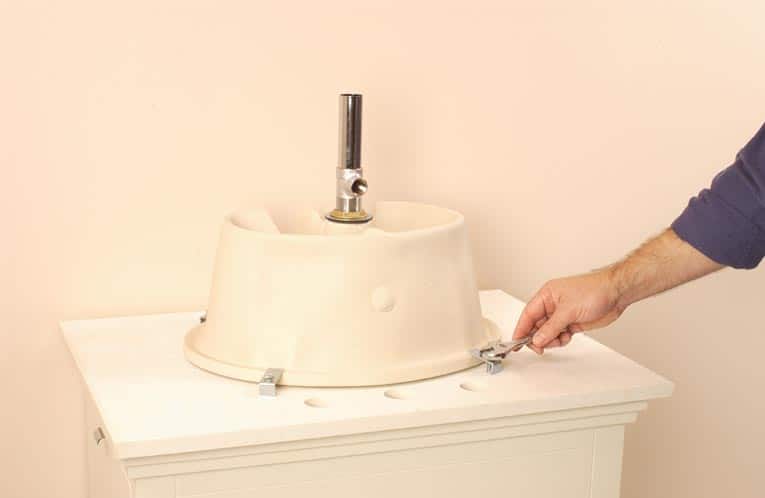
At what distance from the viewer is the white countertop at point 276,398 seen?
858 millimetres

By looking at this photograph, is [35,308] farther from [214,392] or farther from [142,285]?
[214,392]

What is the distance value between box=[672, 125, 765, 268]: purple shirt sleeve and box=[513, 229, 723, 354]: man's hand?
22 millimetres

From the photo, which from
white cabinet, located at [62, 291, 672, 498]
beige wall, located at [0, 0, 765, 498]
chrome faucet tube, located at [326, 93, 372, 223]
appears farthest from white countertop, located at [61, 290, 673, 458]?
chrome faucet tube, located at [326, 93, 372, 223]

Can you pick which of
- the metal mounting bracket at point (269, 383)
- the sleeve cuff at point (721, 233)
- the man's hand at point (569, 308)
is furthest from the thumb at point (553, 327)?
the metal mounting bracket at point (269, 383)

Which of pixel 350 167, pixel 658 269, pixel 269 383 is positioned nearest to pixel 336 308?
pixel 269 383

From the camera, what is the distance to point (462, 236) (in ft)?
3.42

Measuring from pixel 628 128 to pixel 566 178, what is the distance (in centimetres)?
11

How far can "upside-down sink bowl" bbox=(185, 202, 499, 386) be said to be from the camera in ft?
3.14

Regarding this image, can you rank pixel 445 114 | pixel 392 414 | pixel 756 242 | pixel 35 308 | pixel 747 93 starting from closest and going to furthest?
pixel 392 414 < pixel 756 242 < pixel 35 308 < pixel 445 114 < pixel 747 93

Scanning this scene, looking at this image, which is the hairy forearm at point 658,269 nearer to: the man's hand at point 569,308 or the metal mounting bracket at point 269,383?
the man's hand at point 569,308

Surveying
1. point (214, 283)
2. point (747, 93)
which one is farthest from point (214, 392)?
point (747, 93)

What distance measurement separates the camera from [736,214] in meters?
1.01

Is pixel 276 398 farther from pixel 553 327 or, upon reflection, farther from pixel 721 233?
pixel 721 233

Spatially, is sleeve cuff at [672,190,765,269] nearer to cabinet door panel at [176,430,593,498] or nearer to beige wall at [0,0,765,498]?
cabinet door panel at [176,430,593,498]
